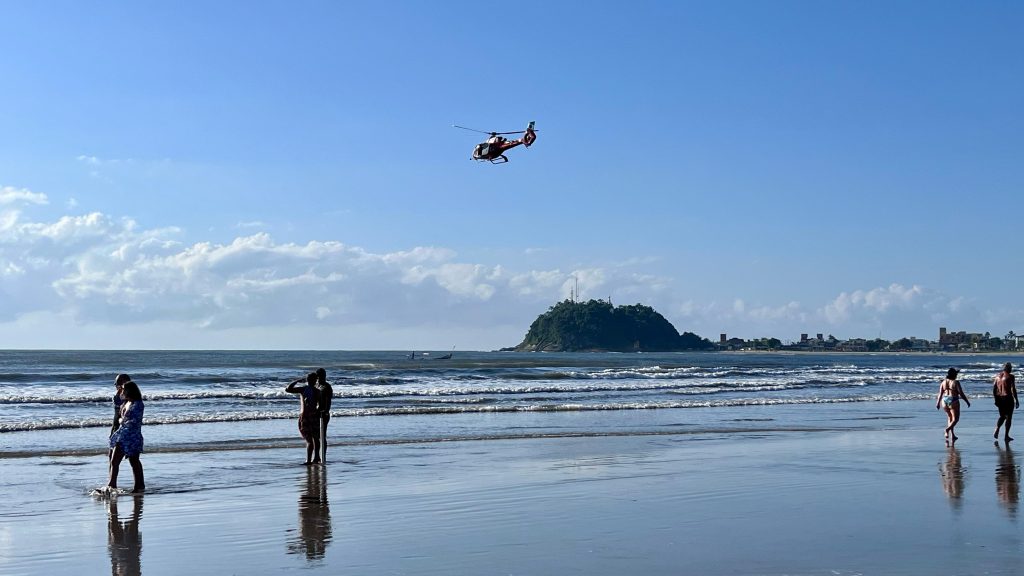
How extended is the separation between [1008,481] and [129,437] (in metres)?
11.6

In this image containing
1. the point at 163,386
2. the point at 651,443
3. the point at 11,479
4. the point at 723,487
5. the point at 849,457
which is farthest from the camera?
the point at 163,386

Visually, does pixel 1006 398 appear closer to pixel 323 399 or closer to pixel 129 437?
pixel 323 399

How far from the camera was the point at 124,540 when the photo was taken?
10.1m

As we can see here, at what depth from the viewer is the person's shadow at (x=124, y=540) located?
8.83 meters

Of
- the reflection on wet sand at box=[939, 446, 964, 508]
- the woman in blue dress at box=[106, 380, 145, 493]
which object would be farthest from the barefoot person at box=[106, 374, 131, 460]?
the reflection on wet sand at box=[939, 446, 964, 508]

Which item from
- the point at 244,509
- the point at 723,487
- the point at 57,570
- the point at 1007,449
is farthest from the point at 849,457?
the point at 57,570

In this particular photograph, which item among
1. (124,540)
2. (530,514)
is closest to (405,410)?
(530,514)

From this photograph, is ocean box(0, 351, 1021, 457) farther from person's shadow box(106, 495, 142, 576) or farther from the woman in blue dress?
person's shadow box(106, 495, 142, 576)

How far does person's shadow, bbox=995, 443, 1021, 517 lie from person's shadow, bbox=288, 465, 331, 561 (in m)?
7.22

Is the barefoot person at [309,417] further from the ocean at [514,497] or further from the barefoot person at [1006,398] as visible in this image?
the barefoot person at [1006,398]

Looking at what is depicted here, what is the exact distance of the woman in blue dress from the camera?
13.3 meters

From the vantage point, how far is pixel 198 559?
29.7 feet

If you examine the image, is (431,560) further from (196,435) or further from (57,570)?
(196,435)

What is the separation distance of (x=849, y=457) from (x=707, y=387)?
30.5 metres
